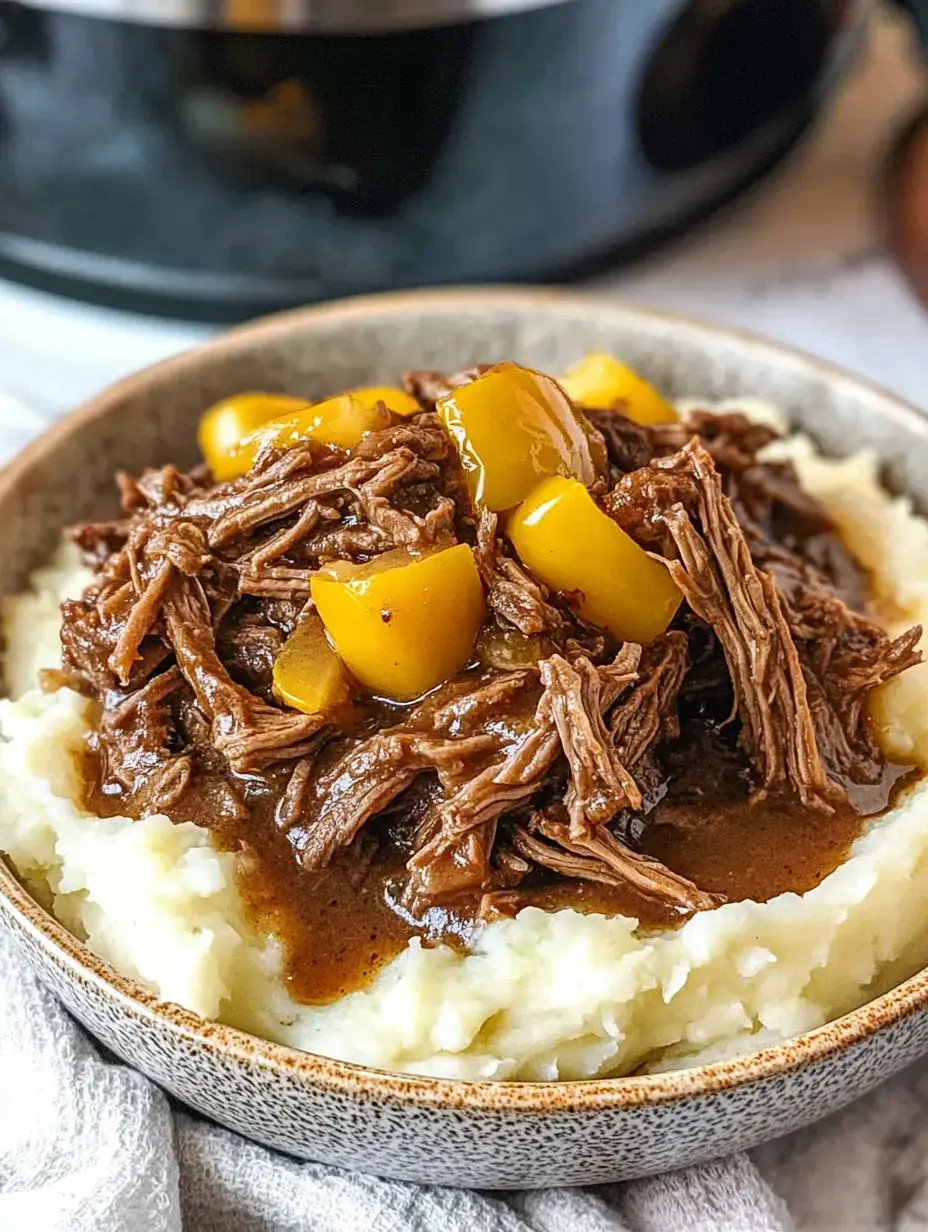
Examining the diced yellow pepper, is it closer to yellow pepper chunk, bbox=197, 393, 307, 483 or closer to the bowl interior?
yellow pepper chunk, bbox=197, 393, 307, 483

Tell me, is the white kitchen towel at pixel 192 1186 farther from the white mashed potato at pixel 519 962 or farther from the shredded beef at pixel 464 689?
the shredded beef at pixel 464 689

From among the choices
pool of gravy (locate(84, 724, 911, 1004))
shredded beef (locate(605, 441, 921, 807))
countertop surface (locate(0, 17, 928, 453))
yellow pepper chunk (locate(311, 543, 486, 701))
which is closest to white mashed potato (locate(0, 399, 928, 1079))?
pool of gravy (locate(84, 724, 911, 1004))

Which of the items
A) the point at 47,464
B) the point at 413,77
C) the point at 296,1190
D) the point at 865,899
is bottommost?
the point at 296,1190

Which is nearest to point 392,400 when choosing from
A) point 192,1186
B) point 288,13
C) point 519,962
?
point 519,962

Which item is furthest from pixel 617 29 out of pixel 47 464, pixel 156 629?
pixel 156 629

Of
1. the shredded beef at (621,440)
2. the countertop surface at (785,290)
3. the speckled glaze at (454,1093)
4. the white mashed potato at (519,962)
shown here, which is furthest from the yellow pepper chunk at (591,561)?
the countertop surface at (785,290)

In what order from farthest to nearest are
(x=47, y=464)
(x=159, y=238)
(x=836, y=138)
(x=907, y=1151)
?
1. (x=836, y=138)
2. (x=159, y=238)
3. (x=47, y=464)
4. (x=907, y=1151)

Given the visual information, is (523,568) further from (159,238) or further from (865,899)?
(159,238)
